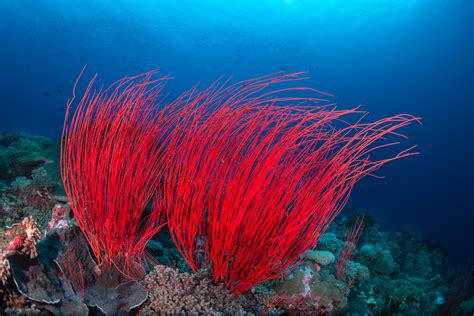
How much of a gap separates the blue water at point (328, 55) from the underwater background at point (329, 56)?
10.4 inches

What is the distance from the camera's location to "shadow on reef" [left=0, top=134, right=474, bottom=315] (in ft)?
7.14

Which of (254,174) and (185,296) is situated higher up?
(254,174)

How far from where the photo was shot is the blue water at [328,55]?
5000 cm

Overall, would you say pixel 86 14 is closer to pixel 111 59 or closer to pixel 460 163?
pixel 111 59

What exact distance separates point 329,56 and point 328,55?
381 millimetres

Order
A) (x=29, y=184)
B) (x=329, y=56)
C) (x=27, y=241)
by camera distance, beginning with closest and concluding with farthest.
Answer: (x=27, y=241), (x=29, y=184), (x=329, y=56)

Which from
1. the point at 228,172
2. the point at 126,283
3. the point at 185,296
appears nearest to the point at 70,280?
the point at 126,283

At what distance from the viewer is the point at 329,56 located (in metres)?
63.7

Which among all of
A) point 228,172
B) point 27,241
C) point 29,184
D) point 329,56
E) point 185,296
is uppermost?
point 329,56

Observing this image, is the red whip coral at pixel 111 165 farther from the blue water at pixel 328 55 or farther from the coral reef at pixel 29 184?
the blue water at pixel 328 55

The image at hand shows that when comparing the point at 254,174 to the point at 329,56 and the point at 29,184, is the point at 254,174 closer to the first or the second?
the point at 29,184

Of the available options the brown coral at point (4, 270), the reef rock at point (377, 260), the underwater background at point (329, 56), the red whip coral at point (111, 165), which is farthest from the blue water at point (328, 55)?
the brown coral at point (4, 270)

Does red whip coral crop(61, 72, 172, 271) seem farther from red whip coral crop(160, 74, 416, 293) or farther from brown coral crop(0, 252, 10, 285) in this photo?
brown coral crop(0, 252, 10, 285)

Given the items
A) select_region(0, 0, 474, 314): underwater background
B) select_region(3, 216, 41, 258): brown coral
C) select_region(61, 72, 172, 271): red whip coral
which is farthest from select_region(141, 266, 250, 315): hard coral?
select_region(0, 0, 474, 314): underwater background
